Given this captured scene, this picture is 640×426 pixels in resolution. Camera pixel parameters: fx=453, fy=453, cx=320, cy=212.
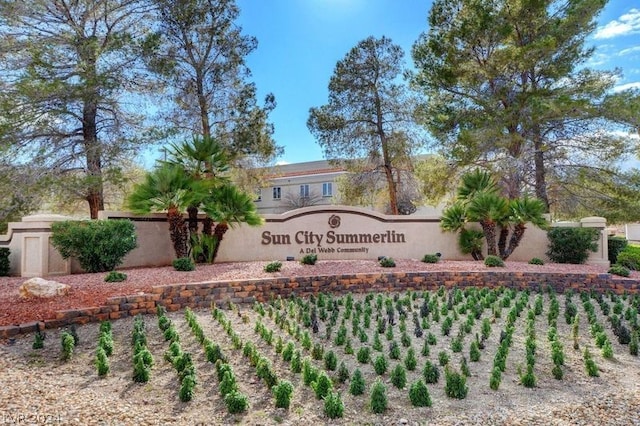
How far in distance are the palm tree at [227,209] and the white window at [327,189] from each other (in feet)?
64.0

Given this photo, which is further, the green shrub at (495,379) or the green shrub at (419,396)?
the green shrub at (495,379)

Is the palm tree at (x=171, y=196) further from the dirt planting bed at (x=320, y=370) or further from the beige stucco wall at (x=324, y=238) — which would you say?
the dirt planting bed at (x=320, y=370)

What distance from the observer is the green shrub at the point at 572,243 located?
1291 centimetres

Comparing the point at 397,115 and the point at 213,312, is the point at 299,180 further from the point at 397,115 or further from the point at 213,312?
the point at 213,312

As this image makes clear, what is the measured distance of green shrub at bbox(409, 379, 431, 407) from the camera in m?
3.91

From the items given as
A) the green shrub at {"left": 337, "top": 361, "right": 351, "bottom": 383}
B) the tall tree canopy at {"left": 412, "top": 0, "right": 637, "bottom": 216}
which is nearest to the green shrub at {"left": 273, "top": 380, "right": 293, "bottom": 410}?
the green shrub at {"left": 337, "top": 361, "right": 351, "bottom": 383}

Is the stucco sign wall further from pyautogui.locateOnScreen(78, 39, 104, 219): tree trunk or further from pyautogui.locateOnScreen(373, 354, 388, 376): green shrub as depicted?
pyautogui.locateOnScreen(373, 354, 388, 376): green shrub

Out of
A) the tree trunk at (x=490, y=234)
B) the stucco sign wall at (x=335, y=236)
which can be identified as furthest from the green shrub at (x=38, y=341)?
the tree trunk at (x=490, y=234)

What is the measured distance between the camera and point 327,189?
31.0 meters

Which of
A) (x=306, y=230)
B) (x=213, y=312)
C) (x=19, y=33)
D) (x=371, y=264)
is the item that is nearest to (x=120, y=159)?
(x=19, y=33)

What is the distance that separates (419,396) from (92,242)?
8.08 metres

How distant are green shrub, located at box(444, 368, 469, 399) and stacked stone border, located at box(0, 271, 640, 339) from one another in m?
4.29

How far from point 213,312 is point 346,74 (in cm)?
1549

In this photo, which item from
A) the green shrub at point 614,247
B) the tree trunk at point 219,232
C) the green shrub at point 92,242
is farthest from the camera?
the green shrub at point 614,247
